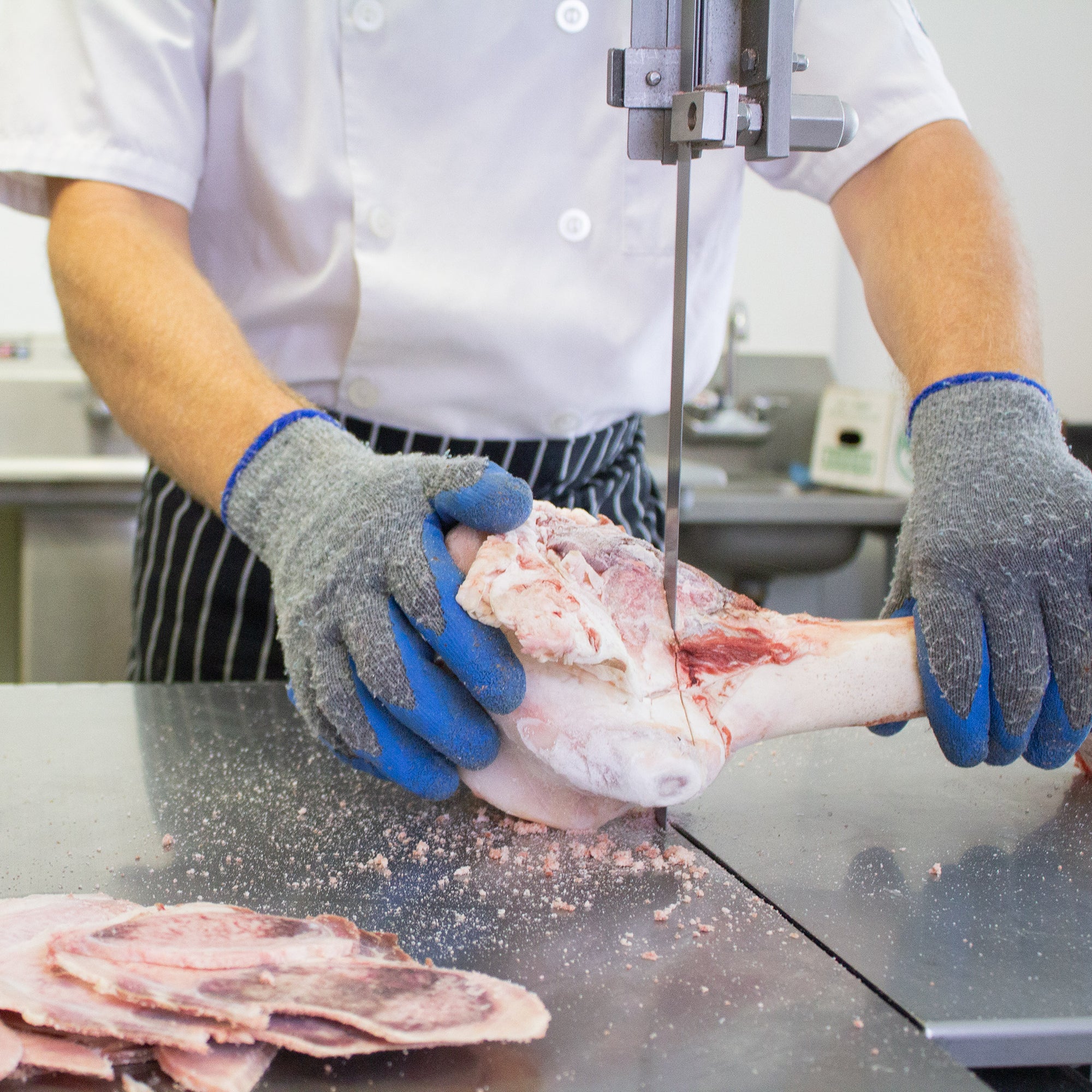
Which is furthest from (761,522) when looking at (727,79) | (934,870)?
(727,79)

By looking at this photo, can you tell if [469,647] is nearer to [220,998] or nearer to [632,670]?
[632,670]

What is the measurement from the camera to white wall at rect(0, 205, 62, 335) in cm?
371

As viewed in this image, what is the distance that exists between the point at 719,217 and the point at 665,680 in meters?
0.88

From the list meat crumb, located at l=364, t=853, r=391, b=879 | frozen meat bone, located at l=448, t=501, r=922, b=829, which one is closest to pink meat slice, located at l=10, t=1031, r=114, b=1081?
meat crumb, located at l=364, t=853, r=391, b=879

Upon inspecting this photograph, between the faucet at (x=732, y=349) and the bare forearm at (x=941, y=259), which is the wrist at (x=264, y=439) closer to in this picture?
the bare forearm at (x=941, y=259)

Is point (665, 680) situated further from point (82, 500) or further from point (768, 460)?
point (768, 460)

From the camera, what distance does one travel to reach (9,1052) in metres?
0.69

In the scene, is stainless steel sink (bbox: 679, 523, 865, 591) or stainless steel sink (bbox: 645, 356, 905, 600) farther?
stainless steel sink (bbox: 679, 523, 865, 591)

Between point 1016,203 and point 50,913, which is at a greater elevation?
point 1016,203

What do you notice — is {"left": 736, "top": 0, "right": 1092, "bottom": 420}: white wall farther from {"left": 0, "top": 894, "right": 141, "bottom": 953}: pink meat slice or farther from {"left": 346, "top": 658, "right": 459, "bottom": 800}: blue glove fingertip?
{"left": 0, "top": 894, "right": 141, "bottom": 953}: pink meat slice

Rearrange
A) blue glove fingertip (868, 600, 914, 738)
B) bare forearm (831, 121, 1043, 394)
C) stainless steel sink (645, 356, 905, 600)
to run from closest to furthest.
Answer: blue glove fingertip (868, 600, 914, 738) → bare forearm (831, 121, 1043, 394) → stainless steel sink (645, 356, 905, 600)

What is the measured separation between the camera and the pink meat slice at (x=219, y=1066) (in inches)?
26.6

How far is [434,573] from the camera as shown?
0.97 meters

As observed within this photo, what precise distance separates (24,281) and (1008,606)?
11.7 ft
